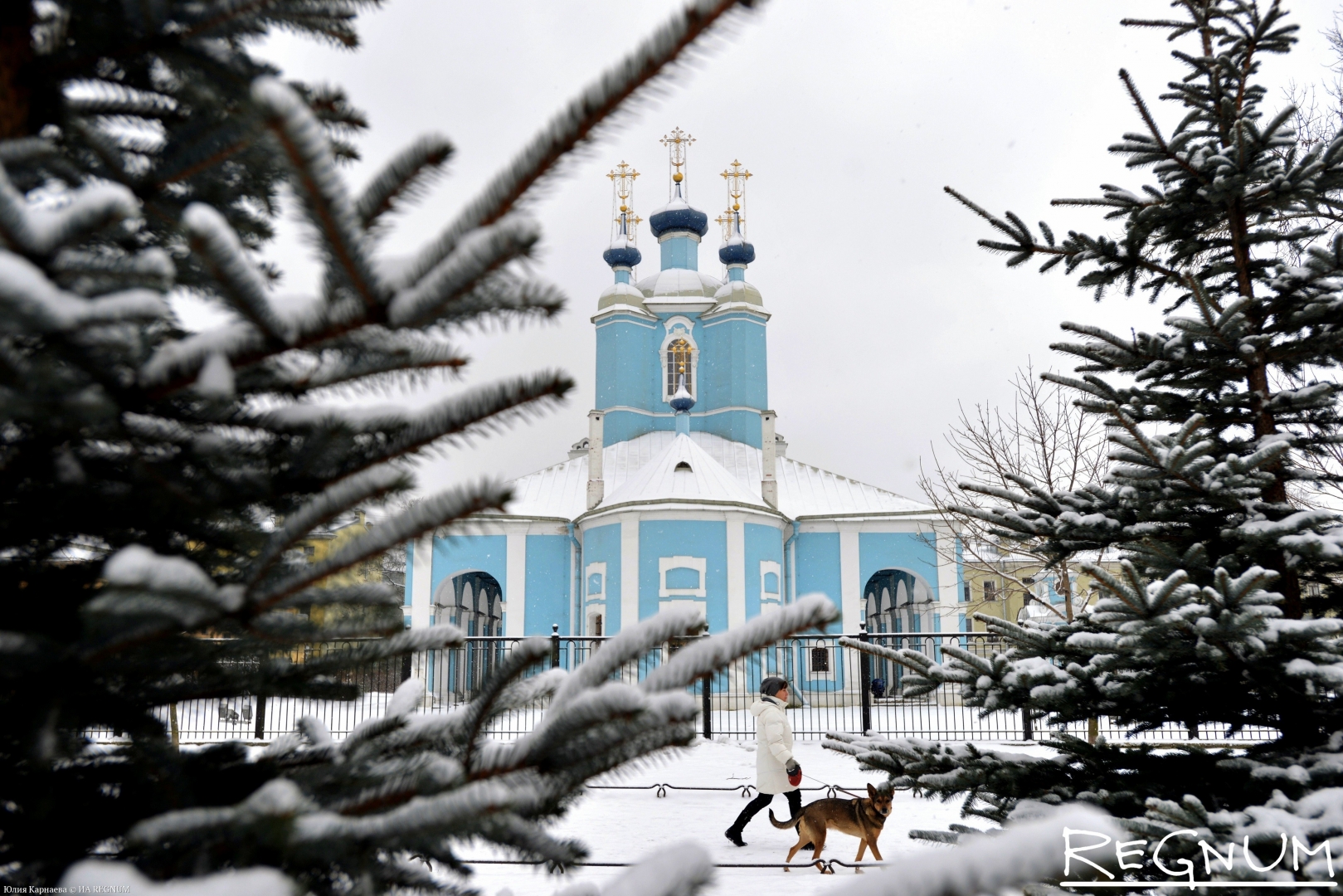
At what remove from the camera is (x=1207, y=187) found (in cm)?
388

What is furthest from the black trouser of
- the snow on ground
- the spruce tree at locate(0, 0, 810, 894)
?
the spruce tree at locate(0, 0, 810, 894)

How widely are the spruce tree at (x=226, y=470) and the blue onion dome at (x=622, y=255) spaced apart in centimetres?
3038

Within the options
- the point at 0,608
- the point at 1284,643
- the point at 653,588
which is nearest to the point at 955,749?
the point at 1284,643

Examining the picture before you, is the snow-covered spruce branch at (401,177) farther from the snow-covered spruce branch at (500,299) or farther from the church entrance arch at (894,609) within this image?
the church entrance arch at (894,609)

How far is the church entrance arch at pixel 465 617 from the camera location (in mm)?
18516

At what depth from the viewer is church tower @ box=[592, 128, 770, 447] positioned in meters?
28.9

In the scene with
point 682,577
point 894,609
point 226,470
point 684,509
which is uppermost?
point 684,509

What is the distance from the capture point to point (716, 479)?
23547mm

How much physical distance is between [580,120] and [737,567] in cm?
2166

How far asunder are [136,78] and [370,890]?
1182 millimetres

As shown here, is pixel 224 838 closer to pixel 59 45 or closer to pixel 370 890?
pixel 370 890

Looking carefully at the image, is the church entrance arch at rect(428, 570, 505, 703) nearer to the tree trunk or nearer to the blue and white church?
the blue and white church

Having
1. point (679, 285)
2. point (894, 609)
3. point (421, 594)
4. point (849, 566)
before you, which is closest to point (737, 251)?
point (679, 285)

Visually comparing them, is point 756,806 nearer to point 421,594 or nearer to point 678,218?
point 421,594
